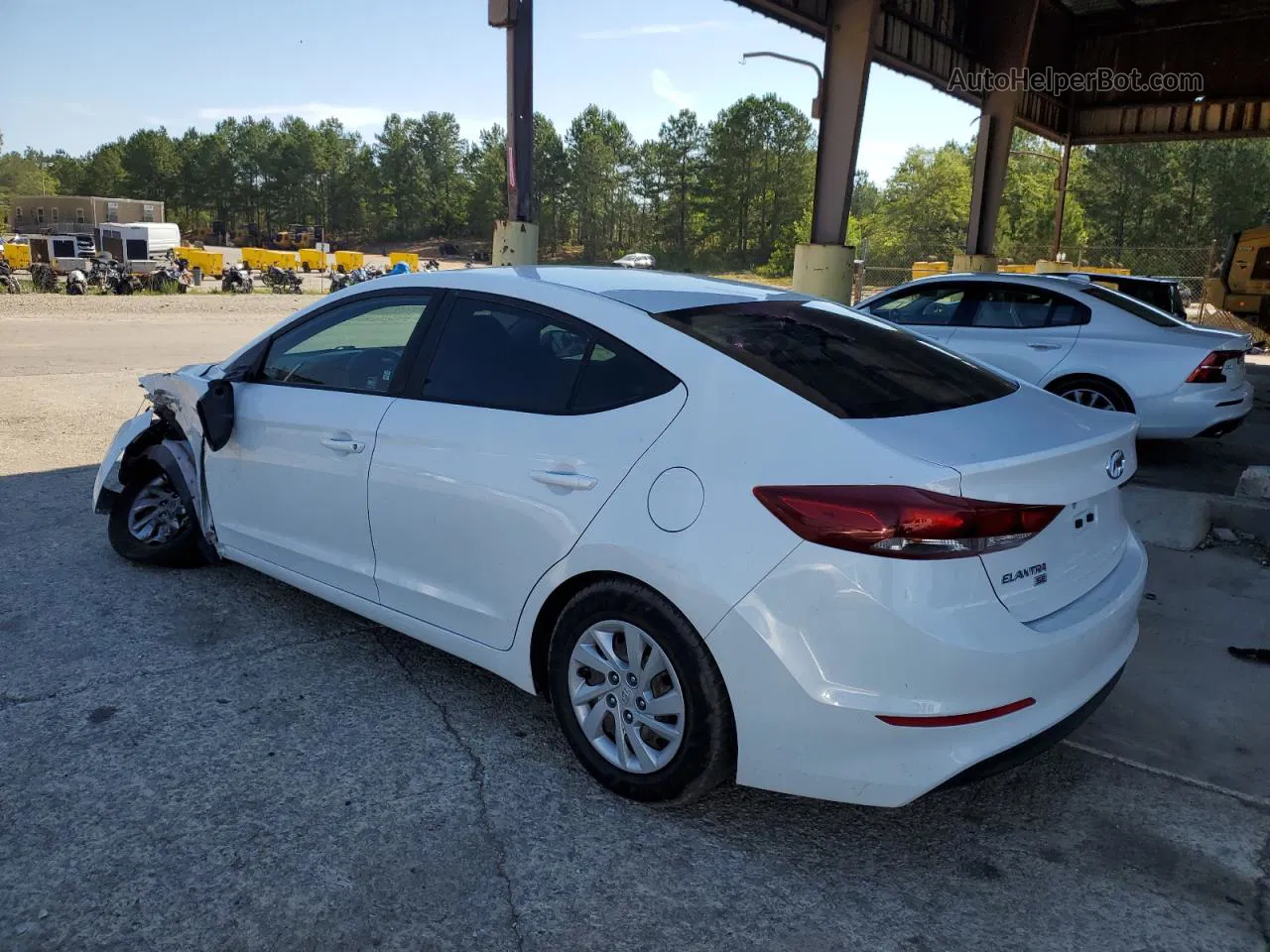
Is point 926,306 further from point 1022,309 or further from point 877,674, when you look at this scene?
point 877,674

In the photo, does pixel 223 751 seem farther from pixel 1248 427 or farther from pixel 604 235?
pixel 604 235

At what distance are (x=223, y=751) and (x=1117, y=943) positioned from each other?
2634 mm

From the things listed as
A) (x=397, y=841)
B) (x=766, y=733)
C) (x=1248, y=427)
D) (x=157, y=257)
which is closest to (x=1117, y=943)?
(x=766, y=733)

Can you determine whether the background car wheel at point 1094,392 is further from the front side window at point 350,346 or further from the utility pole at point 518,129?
the front side window at point 350,346

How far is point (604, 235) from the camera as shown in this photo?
105 m

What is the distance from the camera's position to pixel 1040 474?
8.10 ft

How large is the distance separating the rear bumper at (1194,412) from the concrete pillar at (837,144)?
6.15 m

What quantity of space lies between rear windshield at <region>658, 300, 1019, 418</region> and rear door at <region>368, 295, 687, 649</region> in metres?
0.29

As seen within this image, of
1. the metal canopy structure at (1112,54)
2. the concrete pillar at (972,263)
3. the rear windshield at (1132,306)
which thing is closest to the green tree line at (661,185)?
the metal canopy structure at (1112,54)

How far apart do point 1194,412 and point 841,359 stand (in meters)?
→ 6.09

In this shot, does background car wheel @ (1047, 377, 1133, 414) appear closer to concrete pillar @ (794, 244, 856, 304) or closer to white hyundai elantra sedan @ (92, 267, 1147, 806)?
white hyundai elantra sedan @ (92, 267, 1147, 806)

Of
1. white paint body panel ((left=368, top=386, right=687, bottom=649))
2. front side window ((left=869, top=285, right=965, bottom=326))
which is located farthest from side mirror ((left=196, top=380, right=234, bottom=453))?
front side window ((left=869, top=285, right=965, bottom=326))

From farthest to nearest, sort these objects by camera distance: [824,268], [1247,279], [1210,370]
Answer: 1. [1247,279]
2. [824,268]
3. [1210,370]

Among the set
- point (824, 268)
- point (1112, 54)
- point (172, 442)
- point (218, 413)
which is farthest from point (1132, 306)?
point (1112, 54)
